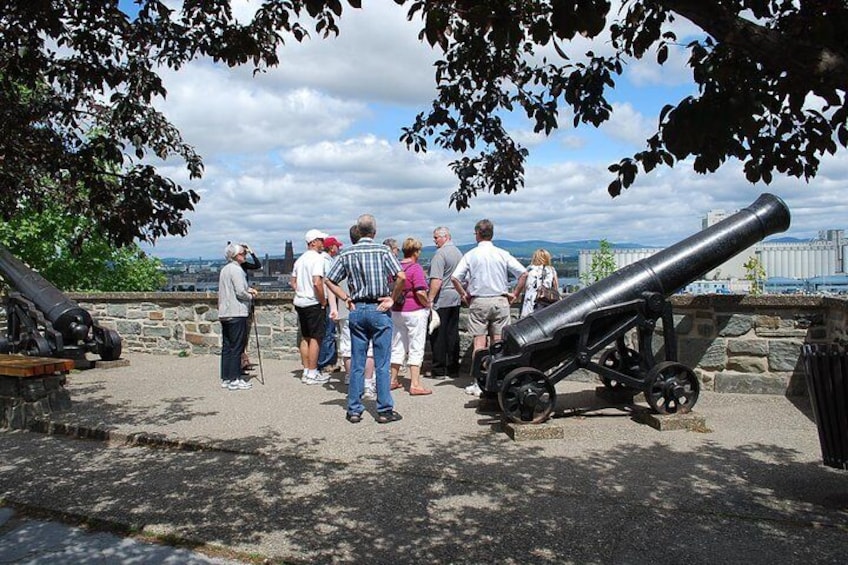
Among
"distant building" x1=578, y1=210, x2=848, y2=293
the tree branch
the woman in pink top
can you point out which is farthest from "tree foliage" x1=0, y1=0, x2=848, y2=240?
"distant building" x1=578, y1=210, x2=848, y2=293

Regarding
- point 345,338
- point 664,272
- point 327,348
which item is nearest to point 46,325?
point 327,348

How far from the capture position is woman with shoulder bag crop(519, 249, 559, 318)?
28.6 feet

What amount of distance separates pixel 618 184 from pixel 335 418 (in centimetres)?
426

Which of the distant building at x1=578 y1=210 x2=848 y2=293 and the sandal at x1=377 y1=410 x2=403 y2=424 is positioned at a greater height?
the distant building at x1=578 y1=210 x2=848 y2=293

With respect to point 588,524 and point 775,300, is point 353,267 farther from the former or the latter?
point 775,300

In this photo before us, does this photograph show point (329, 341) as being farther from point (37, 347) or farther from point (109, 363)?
point (37, 347)

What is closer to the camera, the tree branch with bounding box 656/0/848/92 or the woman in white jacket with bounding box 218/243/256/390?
the tree branch with bounding box 656/0/848/92

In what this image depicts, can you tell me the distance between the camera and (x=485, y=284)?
8.52 meters

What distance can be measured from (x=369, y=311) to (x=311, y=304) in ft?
7.75

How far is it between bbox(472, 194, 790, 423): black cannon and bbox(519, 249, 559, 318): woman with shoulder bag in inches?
55.5

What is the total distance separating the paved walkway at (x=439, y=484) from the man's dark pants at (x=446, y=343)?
62.6 inches

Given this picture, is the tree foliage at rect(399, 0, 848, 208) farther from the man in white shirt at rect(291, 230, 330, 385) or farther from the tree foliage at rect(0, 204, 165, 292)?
the tree foliage at rect(0, 204, 165, 292)

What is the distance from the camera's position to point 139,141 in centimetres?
518

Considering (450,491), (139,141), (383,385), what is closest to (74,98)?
(139,141)
